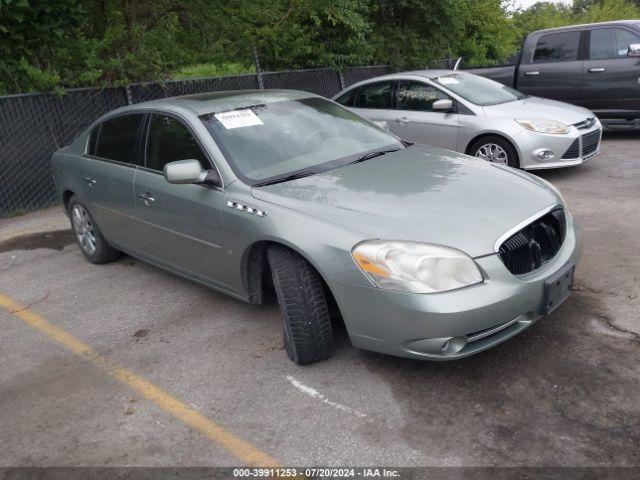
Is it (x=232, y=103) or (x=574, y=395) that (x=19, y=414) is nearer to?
(x=232, y=103)

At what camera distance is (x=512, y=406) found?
3.01 metres

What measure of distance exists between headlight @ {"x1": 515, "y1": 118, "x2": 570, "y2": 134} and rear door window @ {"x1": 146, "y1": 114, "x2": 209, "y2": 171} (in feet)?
14.6

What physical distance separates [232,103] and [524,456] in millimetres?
3080

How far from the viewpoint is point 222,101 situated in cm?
453

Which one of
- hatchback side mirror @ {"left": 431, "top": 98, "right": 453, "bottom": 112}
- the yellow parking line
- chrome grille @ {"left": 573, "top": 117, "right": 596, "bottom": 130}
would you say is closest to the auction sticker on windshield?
the yellow parking line

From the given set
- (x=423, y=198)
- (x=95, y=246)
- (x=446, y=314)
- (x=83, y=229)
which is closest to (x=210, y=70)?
(x=83, y=229)

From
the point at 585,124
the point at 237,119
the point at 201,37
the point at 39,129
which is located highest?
the point at 201,37

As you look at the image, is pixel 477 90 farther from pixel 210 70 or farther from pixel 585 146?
pixel 210 70

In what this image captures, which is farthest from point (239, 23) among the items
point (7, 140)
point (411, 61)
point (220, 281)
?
point (220, 281)

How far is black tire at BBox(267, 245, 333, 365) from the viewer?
335 centimetres

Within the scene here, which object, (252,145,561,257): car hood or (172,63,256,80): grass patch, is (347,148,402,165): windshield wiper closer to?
(252,145,561,257): car hood

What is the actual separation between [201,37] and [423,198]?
7.15 meters

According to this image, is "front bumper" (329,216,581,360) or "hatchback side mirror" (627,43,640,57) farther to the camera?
"hatchback side mirror" (627,43,640,57)

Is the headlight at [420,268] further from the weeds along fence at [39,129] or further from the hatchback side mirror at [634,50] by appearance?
the hatchback side mirror at [634,50]
